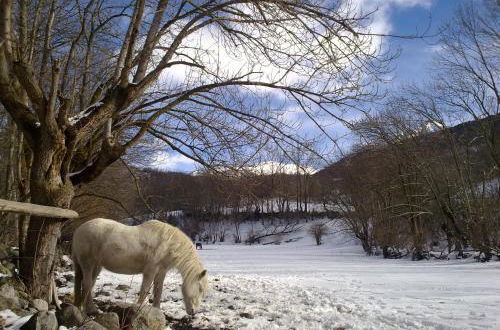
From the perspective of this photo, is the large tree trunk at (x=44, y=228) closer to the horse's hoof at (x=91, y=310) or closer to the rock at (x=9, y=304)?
the horse's hoof at (x=91, y=310)

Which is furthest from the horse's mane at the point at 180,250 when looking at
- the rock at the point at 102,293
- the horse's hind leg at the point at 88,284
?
the rock at the point at 102,293

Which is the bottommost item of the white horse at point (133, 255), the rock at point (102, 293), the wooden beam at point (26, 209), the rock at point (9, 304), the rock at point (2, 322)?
the rock at point (102, 293)

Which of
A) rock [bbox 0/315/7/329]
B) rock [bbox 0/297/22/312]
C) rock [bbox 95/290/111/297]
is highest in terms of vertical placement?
rock [bbox 0/297/22/312]

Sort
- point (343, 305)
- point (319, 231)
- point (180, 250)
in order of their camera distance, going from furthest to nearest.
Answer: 1. point (319, 231)
2. point (343, 305)
3. point (180, 250)

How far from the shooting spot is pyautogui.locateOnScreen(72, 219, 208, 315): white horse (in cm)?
597

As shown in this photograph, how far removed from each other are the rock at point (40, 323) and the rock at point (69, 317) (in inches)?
23.2

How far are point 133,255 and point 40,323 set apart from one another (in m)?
2.30

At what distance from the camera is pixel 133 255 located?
19.9ft

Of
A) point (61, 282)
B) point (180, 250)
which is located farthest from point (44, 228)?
point (61, 282)

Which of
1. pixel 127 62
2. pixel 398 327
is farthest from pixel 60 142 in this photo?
pixel 398 327

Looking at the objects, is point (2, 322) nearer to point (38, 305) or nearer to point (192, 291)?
point (38, 305)

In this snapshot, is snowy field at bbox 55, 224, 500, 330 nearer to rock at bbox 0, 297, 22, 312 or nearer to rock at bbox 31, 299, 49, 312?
rock at bbox 31, 299, 49, 312

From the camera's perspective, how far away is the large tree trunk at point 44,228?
5.71 metres

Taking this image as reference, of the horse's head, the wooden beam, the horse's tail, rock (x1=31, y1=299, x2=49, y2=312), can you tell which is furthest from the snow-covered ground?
the wooden beam
